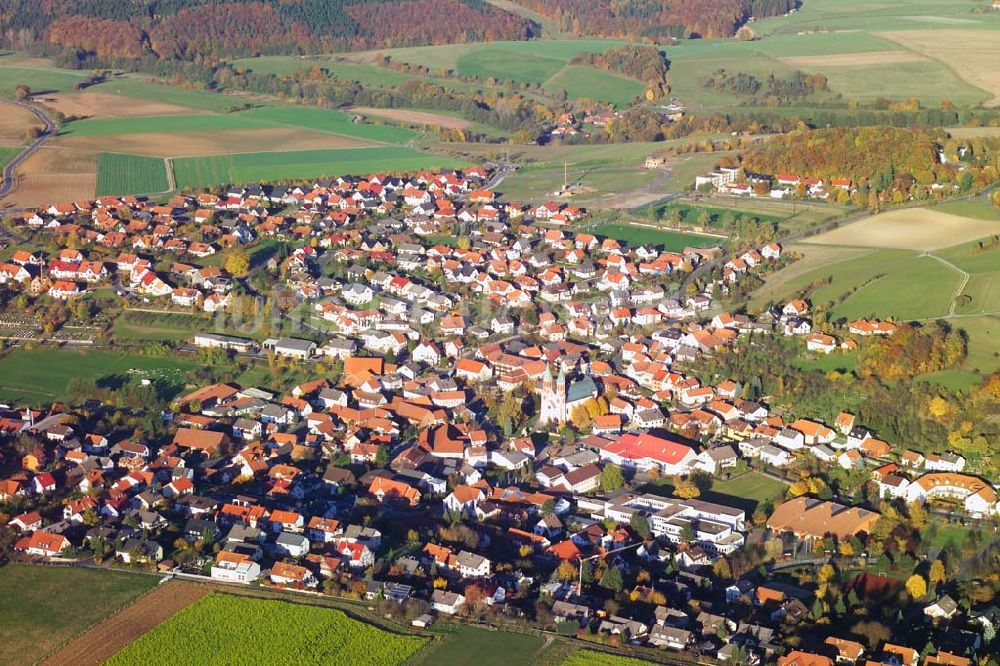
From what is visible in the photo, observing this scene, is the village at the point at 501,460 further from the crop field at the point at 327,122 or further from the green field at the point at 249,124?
the crop field at the point at 327,122

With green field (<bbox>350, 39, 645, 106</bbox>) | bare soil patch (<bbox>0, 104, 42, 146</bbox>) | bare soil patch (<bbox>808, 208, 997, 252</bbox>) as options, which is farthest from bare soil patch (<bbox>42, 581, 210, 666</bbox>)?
green field (<bbox>350, 39, 645, 106</bbox>)

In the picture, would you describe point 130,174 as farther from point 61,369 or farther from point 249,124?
point 61,369

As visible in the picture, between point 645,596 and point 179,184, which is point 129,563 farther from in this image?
point 179,184

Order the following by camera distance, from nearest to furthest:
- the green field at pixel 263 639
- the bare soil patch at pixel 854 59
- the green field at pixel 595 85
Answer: the green field at pixel 263 639 < the bare soil patch at pixel 854 59 < the green field at pixel 595 85

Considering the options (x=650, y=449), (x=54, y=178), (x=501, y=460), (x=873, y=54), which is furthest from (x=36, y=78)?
(x=650, y=449)

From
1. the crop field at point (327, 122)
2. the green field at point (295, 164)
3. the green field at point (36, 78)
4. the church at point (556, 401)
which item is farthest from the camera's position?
the green field at point (36, 78)

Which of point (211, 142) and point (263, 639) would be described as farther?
point (211, 142)

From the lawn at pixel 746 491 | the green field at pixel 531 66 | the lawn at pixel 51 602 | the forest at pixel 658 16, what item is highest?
the forest at pixel 658 16

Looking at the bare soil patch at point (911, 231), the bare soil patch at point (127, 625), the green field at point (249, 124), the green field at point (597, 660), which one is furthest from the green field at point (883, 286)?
the green field at point (249, 124)

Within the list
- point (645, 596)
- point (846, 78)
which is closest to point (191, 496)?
point (645, 596)
